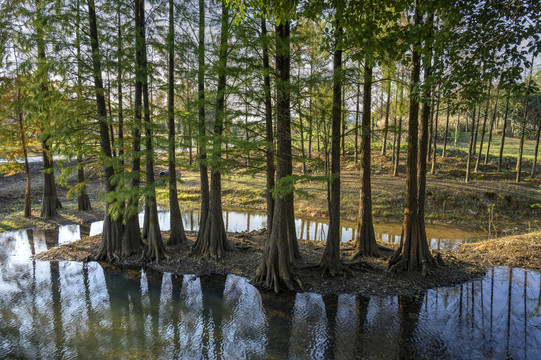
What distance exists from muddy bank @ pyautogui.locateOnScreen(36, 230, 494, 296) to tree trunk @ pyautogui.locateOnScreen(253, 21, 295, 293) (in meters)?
0.69

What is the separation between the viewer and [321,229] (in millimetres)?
17953

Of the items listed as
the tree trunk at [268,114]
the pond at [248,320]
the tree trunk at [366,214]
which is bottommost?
the pond at [248,320]

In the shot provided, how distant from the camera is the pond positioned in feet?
20.9

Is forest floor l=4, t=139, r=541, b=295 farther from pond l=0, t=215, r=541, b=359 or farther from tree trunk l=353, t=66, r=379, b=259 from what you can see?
pond l=0, t=215, r=541, b=359

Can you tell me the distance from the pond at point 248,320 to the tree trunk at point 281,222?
0.57m

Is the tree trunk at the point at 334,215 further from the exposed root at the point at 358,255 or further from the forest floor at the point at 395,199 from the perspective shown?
the forest floor at the point at 395,199

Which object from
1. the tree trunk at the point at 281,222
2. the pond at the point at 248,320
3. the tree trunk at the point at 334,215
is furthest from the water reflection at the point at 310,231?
the tree trunk at the point at 281,222

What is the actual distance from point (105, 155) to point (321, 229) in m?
12.3

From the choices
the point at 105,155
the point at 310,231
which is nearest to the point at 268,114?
the point at 105,155

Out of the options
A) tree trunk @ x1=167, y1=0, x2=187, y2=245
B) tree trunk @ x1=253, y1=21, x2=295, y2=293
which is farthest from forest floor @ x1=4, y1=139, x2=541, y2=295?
tree trunk @ x1=253, y1=21, x2=295, y2=293

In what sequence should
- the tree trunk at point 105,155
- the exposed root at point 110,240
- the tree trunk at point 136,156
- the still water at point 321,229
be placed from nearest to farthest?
1. the tree trunk at point 136,156
2. the tree trunk at point 105,155
3. the exposed root at point 110,240
4. the still water at point 321,229

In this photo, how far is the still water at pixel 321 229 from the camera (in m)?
15.1

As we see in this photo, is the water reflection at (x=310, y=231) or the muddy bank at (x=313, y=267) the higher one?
the muddy bank at (x=313, y=267)

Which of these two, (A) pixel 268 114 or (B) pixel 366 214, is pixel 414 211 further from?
(A) pixel 268 114
